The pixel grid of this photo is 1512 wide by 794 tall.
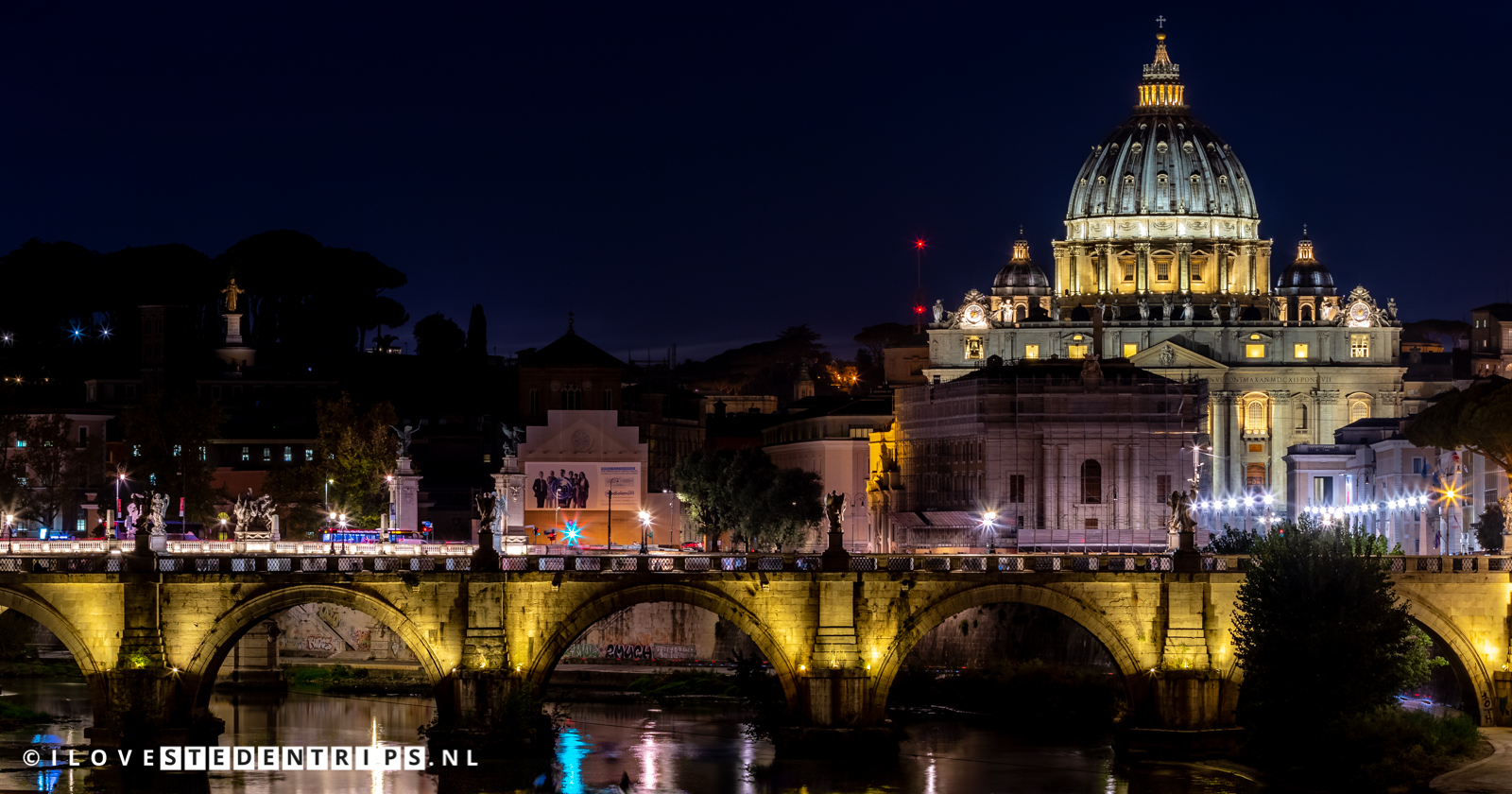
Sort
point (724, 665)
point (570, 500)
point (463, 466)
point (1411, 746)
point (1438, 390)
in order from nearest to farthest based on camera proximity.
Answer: point (1411, 746)
point (724, 665)
point (570, 500)
point (463, 466)
point (1438, 390)

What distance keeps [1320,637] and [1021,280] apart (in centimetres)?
10586

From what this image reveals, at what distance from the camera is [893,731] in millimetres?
63094

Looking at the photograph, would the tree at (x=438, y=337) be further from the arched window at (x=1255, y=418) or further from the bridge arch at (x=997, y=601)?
the bridge arch at (x=997, y=601)

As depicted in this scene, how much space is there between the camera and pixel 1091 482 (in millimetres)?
120875

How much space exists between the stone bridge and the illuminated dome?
105m

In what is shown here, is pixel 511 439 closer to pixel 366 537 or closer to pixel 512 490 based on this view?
pixel 512 490

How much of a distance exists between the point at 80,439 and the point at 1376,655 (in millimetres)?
70409

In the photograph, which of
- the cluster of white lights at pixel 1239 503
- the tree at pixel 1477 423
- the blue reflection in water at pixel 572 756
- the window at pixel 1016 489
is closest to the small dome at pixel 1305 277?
the cluster of white lights at pixel 1239 503

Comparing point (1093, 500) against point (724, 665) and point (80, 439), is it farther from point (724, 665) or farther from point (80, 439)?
point (80, 439)

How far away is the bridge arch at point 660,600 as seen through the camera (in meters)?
62.3

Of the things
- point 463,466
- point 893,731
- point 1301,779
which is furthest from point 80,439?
point 1301,779

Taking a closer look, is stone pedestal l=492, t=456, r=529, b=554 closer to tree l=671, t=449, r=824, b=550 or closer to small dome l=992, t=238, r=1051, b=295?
tree l=671, t=449, r=824, b=550

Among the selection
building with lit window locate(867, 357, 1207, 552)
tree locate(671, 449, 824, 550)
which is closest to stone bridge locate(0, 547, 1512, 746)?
tree locate(671, 449, 824, 550)

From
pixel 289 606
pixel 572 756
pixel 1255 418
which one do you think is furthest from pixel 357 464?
pixel 1255 418
